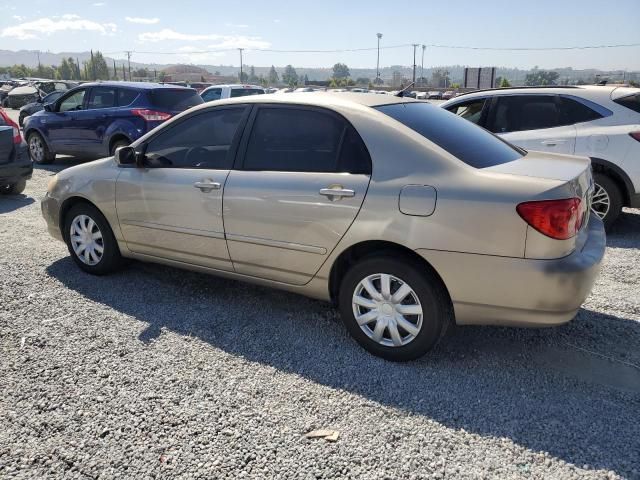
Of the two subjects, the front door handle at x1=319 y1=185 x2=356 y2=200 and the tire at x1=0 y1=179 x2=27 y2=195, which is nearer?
the front door handle at x1=319 y1=185 x2=356 y2=200

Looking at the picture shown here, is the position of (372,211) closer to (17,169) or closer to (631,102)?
(631,102)

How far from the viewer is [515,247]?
2.87 metres

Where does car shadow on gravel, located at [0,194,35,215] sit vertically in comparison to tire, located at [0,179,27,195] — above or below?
below

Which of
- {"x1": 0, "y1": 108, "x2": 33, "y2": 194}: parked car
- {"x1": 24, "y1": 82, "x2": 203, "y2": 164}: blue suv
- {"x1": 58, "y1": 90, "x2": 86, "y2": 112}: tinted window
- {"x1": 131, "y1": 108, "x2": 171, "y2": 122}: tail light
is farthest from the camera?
{"x1": 58, "y1": 90, "x2": 86, "y2": 112}: tinted window

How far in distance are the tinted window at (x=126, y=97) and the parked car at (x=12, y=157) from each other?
7.74ft

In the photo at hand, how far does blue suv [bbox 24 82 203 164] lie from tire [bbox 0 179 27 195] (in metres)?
2.03

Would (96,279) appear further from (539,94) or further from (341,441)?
(539,94)

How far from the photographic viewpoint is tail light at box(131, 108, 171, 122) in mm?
9805

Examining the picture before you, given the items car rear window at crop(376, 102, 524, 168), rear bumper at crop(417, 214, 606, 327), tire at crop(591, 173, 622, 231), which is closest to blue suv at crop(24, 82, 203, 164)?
car rear window at crop(376, 102, 524, 168)

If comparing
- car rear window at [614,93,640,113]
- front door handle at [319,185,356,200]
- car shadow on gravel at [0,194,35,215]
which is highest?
car rear window at [614,93,640,113]

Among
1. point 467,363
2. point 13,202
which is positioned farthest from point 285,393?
point 13,202

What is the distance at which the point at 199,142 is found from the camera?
415 centimetres

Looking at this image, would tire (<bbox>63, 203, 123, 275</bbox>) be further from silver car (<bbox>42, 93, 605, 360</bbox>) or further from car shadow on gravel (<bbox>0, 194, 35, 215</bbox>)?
car shadow on gravel (<bbox>0, 194, 35, 215</bbox>)

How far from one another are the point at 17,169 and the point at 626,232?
27.8 feet
